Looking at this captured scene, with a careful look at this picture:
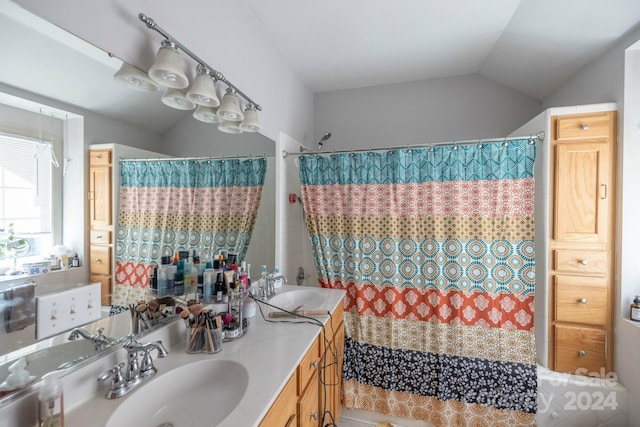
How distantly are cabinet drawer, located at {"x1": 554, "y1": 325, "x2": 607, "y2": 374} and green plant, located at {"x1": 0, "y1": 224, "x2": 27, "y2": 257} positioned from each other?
8.36 ft

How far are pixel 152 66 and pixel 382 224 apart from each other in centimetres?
153

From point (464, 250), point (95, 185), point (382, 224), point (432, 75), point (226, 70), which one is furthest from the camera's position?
point (432, 75)

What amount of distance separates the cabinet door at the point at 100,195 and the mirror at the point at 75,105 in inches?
1.6

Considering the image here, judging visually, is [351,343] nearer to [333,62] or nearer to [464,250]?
[464,250]

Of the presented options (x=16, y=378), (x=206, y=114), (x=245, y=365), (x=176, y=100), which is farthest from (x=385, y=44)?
(x=16, y=378)

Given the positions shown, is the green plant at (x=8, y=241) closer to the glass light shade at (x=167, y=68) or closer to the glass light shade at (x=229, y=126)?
the glass light shade at (x=167, y=68)

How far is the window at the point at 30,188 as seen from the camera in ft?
2.06

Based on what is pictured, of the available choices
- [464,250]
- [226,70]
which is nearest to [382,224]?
[464,250]

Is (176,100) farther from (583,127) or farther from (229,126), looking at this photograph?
(583,127)

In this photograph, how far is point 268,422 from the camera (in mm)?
772

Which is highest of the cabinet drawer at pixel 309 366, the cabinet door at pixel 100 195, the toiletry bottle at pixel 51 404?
the cabinet door at pixel 100 195

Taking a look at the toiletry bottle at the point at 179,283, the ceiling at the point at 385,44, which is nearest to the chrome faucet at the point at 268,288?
the toiletry bottle at the point at 179,283

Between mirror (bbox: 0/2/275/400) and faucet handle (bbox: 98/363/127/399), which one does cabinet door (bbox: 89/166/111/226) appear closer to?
mirror (bbox: 0/2/275/400)

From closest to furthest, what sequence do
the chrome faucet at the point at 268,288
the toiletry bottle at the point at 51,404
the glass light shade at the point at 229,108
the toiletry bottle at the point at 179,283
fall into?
the toiletry bottle at the point at 51,404
the toiletry bottle at the point at 179,283
the glass light shade at the point at 229,108
the chrome faucet at the point at 268,288
